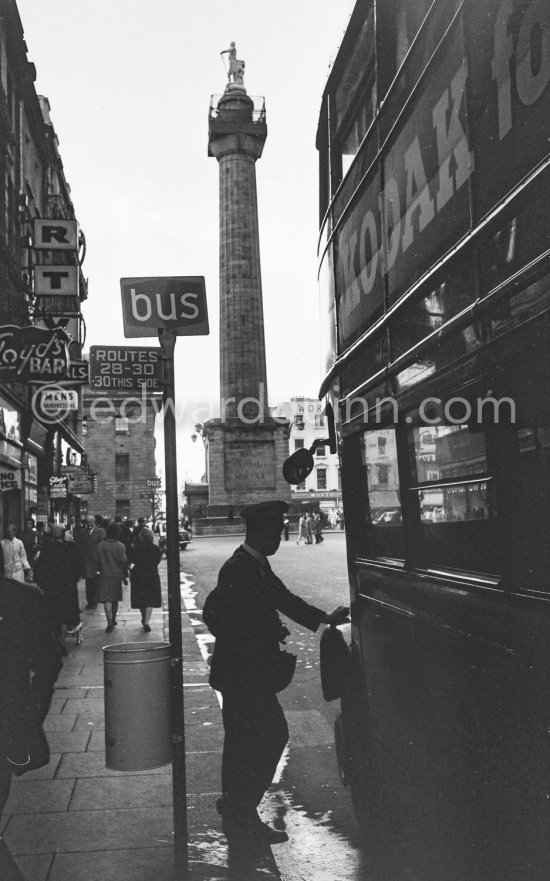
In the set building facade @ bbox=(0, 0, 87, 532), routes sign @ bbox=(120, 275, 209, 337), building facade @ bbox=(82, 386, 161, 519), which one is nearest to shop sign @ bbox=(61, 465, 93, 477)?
building facade @ bbox=(0, 0, 87, 532)

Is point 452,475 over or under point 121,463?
under

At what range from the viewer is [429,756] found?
3.39 m

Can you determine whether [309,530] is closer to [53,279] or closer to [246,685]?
[53,279]

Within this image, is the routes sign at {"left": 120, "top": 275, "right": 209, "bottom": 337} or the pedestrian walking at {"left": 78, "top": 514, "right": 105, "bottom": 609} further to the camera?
the pedestrian walking at {"left": 78, "top": 514, "right": 105, "bottom": 609}

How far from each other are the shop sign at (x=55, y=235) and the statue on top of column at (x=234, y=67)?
42.8 m

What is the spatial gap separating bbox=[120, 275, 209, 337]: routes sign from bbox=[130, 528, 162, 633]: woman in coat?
915cm

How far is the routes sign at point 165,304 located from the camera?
4637 millimetres

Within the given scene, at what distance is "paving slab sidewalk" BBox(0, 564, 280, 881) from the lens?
13.7 ft

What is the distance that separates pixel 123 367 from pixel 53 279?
53.8ft

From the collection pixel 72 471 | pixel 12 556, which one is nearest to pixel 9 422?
pixel 12 556

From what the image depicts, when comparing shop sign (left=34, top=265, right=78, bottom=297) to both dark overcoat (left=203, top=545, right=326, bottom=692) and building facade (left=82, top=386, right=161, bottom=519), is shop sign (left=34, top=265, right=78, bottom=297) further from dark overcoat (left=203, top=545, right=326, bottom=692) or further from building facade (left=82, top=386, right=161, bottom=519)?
building facade (left=82, top=386, right=161, bottom=519)

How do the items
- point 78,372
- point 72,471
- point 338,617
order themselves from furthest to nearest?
1. point 72,471
2. point 78,372
3. point 338,617

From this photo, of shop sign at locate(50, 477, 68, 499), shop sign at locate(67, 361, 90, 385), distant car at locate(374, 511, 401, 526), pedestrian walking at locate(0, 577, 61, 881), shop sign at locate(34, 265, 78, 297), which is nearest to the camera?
pedestrian walking at locate(0, 577, 61, 881)

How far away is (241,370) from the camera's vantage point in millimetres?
52062
